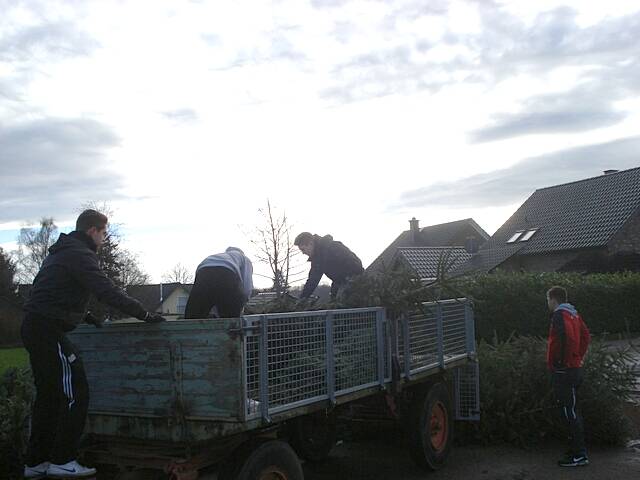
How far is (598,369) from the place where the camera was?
776cm

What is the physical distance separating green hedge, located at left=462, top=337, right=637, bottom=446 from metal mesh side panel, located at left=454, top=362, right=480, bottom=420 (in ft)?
1.30

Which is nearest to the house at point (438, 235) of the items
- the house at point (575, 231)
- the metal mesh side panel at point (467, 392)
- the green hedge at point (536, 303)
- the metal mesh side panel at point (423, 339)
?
the house at point (575, 231)

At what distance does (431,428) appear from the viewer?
21.0 feet

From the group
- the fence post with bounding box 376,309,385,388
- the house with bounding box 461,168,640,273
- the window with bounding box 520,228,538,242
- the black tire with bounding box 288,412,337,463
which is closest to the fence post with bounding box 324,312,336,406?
the fence post with bounding box 376,309,385,388

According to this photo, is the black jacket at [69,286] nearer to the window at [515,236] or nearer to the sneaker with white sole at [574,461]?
the sneaker with white sole at [574,461]

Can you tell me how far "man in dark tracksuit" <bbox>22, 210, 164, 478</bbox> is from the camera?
3.88 metres

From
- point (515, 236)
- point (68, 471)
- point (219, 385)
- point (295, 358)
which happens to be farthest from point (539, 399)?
point (515, 236)

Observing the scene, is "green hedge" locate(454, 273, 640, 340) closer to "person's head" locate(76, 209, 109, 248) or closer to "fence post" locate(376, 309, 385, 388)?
"fence post" locate(376, 309, 385, 388)

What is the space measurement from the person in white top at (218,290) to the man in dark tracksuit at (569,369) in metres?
3.36

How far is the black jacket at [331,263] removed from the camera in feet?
21.9

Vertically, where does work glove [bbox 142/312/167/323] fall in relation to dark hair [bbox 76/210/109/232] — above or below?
below

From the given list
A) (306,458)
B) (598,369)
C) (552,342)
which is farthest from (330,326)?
(598,369)

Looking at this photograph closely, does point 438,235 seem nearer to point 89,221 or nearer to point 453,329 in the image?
point 453,329

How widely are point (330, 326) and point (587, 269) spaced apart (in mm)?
26725
